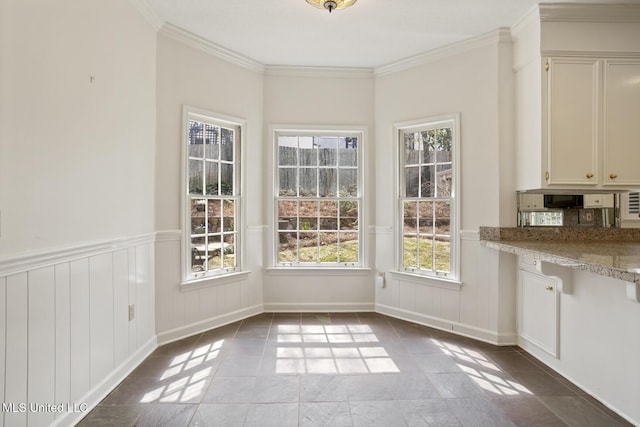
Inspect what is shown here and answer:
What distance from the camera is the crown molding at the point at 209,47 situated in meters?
3.22

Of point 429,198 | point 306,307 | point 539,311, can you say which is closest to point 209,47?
point 429,198

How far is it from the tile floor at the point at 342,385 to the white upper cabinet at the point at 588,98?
5.03 ft

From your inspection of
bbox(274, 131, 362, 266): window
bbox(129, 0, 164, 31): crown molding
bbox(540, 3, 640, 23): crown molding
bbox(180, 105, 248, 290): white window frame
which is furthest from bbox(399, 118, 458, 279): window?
bbox(129, 0, 164, 31): crown molding

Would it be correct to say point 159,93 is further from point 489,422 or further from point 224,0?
point 489,422

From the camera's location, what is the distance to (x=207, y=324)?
3566 millimetres

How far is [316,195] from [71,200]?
8.43 feet

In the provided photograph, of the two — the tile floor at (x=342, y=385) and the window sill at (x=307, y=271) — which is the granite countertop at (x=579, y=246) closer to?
the tile floor at (x=342, y=385)

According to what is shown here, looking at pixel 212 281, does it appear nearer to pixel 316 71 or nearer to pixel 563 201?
pixel 316 71

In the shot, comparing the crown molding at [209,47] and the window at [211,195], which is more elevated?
the crown molding at [209,47]

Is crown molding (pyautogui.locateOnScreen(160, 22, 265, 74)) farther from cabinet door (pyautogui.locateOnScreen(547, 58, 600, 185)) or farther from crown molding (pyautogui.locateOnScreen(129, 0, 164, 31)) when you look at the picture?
cabinet door (pyautogui.locateOnScreen(547, 58, 600, 185))

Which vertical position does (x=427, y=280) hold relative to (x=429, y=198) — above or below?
below

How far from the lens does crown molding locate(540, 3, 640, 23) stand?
2.78 m

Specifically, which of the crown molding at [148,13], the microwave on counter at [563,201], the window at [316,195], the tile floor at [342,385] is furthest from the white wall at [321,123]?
the microwave on counter at [563,201]

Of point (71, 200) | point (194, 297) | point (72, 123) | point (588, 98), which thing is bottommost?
point (194, 297)
